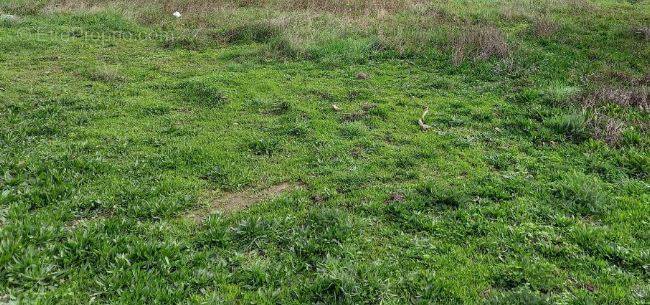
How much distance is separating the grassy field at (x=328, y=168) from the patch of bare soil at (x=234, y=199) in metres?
Answer: 0.03

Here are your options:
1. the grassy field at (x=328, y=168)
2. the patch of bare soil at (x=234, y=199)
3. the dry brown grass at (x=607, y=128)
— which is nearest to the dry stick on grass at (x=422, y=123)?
the grassy field at (x=328, y=168)

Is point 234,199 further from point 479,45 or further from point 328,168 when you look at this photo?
→ point 479,45

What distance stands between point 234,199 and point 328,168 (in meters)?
1.60

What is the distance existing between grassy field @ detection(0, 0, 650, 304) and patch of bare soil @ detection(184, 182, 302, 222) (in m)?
0.03

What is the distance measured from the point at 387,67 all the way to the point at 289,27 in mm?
4131

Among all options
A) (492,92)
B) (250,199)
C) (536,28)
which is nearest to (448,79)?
(492,92)

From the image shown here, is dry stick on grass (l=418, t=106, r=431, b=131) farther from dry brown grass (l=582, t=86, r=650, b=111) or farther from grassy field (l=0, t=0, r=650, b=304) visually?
dry brown grass (l=582, t=86, r=650, b=111)

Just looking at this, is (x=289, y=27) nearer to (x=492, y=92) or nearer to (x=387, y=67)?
(x=387, y=67)

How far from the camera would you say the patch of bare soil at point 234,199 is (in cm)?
632

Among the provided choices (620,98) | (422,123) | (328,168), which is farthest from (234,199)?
(620,98)

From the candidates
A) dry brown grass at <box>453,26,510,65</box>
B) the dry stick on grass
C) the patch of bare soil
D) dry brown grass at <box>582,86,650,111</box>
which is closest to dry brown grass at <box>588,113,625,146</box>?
dry brown grass at <box>582,86,650,111</box>

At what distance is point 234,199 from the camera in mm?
6664

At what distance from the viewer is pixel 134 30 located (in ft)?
51.4

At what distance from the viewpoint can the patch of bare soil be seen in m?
6.32
